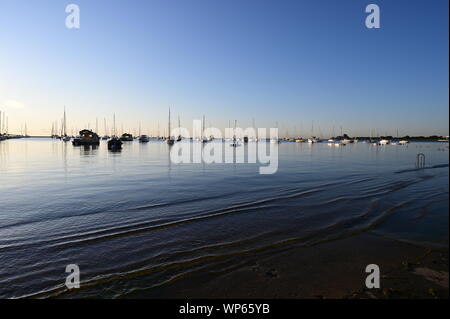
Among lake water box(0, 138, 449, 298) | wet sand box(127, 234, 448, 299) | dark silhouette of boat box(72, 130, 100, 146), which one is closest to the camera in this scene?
wet sand box(127, 234, 448, 299)

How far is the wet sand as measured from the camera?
5957mm

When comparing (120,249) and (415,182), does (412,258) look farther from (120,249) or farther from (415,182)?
(415,182)

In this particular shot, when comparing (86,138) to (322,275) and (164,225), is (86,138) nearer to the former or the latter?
(164,225)

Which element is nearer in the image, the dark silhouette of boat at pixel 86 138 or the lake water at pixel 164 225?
the lake water at pixel 164 225

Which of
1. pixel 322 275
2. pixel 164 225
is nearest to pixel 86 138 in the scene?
pixel 164 225

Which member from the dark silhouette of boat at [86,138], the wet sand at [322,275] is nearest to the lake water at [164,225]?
the wet sand at [322,275]

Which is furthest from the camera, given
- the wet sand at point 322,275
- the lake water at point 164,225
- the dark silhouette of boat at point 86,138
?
the dark silhouette of boat at point 86,138

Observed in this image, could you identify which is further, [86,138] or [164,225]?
[86,138]

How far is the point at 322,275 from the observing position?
6824 mm

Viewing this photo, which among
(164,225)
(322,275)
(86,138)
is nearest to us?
(322,275)

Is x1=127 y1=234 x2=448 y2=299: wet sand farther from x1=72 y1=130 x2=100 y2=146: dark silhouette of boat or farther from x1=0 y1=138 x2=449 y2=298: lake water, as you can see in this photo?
x1=72 y1=130 x2=100 y2=146: dark silhouette of boat

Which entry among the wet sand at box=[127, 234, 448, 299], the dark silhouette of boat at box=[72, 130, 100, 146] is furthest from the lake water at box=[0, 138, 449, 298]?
the dark silhouette of boat at box=[72, 130, 100, 146]

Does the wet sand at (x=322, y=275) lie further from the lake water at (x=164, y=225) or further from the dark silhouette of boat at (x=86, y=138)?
the dark silhouette of boat at (x=86, y=138)

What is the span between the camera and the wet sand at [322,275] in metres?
5.96
